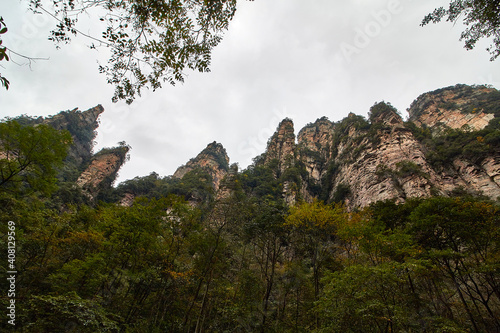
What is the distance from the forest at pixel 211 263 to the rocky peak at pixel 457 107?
36.8 metres

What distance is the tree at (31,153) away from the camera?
19.3 ft

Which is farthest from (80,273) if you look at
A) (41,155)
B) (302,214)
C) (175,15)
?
(302,214)

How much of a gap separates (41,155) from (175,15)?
18.2 feet

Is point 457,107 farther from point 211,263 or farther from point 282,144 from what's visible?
point 211,263

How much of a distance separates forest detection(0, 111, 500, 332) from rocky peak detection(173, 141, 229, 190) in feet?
150

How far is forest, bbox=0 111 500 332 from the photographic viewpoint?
6160mm

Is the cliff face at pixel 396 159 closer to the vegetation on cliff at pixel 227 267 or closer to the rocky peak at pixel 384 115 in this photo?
the rocky peak at pixel 384 115

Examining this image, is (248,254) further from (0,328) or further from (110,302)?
(0,328)

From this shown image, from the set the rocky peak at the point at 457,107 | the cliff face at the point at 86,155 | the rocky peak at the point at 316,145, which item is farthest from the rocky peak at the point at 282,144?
the cliff face at the point at 86,155

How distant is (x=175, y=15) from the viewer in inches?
180

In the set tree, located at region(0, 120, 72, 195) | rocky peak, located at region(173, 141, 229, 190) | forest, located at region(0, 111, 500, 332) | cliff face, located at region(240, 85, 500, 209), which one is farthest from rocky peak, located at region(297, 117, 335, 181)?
tree, located at region(0, 120, 72, 195)

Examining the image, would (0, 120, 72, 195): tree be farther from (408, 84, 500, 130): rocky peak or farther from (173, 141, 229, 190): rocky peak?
(173, 141, 229, 190): rocky peak

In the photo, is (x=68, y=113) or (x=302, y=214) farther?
(x=68, y=113)

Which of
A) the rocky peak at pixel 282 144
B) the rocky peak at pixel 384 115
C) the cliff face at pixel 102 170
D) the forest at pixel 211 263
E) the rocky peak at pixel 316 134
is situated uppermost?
the rocky peak at pixel 316 134
